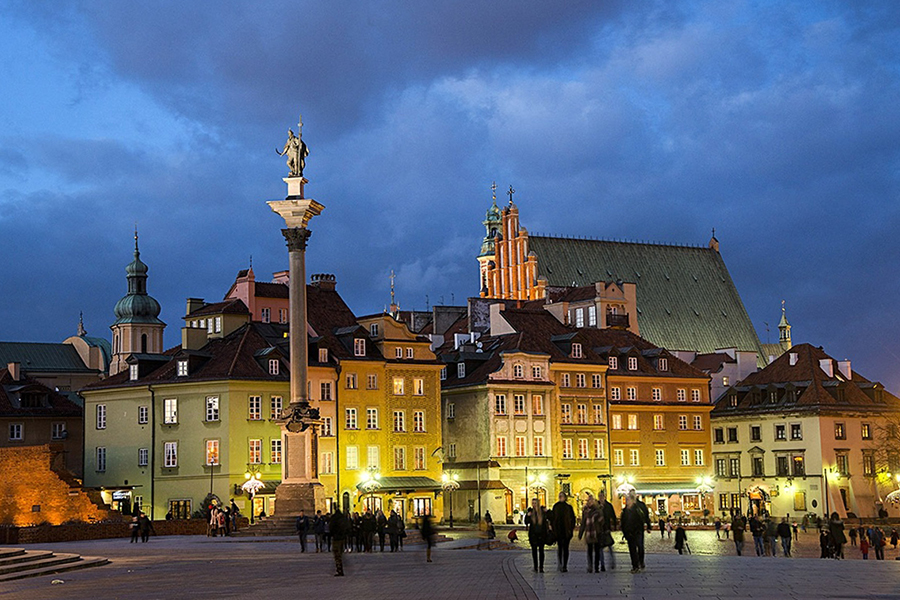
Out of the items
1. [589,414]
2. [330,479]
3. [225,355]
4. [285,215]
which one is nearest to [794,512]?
[589,414]

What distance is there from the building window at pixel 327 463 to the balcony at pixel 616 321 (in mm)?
37564

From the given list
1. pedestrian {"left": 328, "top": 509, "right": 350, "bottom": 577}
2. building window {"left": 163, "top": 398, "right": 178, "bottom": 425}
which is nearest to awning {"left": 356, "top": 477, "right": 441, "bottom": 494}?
building window {"left": 163, "top": 398, "right": 178, "bottom": 425}

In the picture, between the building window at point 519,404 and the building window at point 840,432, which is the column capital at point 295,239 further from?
the building window at point 840,432

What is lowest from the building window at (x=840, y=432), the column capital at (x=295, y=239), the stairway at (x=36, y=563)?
the stairway at (x=36, y=563)

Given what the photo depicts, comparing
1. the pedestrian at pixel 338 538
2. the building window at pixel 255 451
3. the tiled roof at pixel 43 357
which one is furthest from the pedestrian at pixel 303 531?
the tiled roof at pixel 43 357

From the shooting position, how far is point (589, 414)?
9512 centimetres

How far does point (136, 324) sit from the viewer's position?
5354 inches

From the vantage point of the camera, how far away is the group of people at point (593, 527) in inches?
1280

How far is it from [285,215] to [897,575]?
3808 centimetres

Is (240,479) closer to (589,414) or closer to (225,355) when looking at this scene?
(225,355)

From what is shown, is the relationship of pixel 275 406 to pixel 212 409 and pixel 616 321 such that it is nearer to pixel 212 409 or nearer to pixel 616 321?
pixel 212 409

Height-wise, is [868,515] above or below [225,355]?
below

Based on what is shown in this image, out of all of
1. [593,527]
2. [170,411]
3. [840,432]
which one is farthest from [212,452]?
[593,527]

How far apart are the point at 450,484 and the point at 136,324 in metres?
58.5
